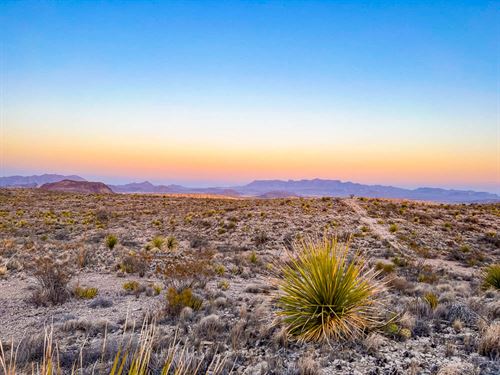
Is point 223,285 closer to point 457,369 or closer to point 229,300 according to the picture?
point 229,300

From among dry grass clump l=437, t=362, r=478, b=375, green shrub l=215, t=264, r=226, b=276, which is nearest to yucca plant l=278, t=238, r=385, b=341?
dry grass clump l=437, t=362, r=478, b=375

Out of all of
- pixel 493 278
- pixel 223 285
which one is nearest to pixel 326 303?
pixel 223 285

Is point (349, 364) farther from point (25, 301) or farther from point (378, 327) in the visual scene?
point (25, 301)

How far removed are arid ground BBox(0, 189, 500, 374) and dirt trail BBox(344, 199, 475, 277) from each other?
140 mm

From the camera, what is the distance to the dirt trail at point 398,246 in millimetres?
13720

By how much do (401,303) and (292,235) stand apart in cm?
1229

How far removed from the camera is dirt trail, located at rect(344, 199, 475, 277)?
45.0 ft

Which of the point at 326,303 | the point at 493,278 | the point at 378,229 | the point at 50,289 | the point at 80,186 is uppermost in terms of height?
the point at 326,303

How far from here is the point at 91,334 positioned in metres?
6.14

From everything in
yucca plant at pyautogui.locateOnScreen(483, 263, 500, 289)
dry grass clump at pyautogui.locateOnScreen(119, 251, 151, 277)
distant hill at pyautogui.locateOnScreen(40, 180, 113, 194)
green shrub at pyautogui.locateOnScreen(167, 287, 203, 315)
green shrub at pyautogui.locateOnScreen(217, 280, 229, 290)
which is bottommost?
distant hill at pyautogui.locateOnScreen(40, 180, 113, 194)

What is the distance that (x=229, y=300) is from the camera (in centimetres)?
809

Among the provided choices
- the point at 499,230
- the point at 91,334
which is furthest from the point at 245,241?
the point at 499,230

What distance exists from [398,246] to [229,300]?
13.0 meters

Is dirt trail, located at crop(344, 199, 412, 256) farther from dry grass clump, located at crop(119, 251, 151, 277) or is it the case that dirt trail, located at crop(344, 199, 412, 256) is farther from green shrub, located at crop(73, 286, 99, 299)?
green shrub, located at crop(73, 286, 99, 299)
